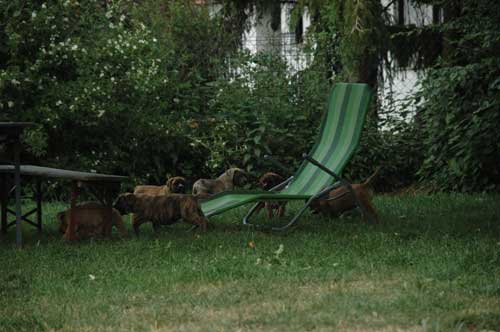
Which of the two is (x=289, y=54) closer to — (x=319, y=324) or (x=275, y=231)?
(x=275, y=231)

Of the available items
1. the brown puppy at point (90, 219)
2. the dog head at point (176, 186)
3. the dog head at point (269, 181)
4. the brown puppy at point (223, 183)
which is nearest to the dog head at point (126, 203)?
the brown puppy at point (90, 219)

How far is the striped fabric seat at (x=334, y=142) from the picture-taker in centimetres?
888

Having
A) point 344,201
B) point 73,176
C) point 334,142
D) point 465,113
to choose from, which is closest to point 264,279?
point 73,176

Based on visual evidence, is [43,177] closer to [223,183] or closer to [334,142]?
[223,183]

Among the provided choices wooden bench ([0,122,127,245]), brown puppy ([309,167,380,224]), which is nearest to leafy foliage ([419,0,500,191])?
brown puppy ([309,167,380,224])

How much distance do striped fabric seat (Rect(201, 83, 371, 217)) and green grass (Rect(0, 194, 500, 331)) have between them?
0.33 m

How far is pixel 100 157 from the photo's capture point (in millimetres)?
11477

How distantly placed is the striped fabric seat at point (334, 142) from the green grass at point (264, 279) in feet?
1.09

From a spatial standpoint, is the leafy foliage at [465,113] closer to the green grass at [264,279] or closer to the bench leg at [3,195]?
the green grass at [264,279]

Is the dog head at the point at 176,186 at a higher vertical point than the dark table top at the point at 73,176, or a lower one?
lower

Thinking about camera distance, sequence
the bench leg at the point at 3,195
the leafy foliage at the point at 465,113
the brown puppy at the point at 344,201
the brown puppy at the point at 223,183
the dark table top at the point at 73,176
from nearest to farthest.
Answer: the dark table top at the point at 73,176 < the bench leg at the point at 3,195 < the brown puppy at the point at 344,201 < the brown puppy at the point at 223,183 < the leafy foliage at the point at 465,113

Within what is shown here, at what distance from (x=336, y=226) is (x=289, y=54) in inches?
278

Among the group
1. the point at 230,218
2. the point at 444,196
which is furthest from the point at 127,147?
the point at 444,196

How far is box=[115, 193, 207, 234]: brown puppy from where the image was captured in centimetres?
825
